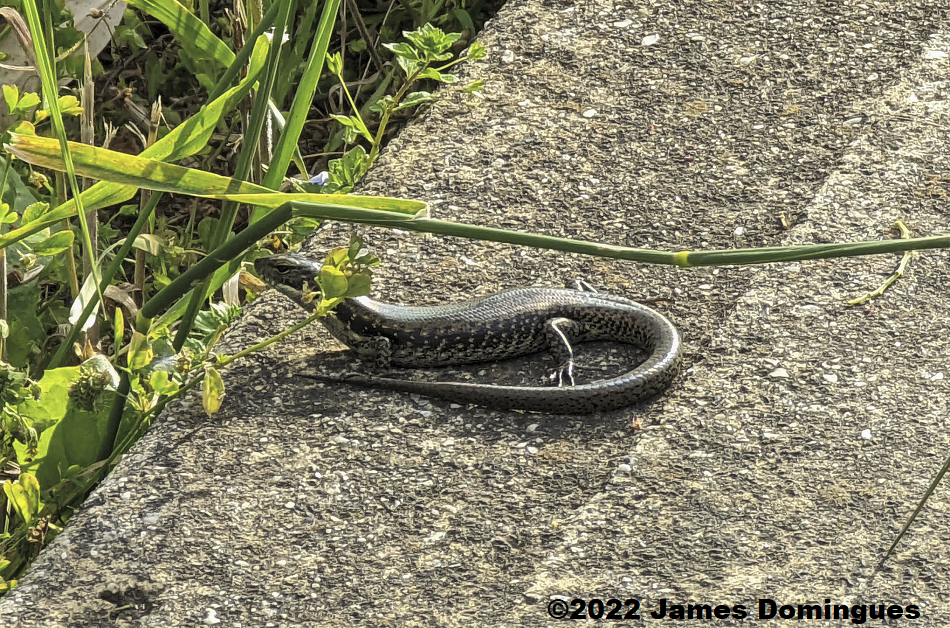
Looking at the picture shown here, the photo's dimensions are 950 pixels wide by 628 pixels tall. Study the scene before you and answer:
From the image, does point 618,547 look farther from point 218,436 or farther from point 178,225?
point 178,225

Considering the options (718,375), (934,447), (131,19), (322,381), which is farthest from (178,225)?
(934,447)

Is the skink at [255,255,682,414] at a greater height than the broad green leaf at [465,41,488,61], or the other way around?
the broad green leaf at [465,41,488,61]

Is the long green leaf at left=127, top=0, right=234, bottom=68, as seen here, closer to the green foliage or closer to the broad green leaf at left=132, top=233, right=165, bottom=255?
the green foliage

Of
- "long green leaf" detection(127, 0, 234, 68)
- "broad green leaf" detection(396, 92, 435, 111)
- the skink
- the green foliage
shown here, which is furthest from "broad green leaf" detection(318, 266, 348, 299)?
"broad green leaf" detection(396, 92, 435, 111)

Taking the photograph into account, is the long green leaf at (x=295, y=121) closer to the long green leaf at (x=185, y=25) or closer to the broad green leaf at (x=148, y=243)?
the long green leaf at (x=185, y=25)

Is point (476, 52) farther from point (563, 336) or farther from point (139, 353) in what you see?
point (139, 353)

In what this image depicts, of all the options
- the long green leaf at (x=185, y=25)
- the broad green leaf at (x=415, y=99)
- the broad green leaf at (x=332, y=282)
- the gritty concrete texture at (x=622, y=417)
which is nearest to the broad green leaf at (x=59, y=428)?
the gritty concrete texture at (x=622, y=417)

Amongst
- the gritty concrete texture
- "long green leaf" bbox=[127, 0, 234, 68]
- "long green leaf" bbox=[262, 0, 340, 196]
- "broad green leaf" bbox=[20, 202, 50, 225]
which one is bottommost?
the gritty concrete texture
